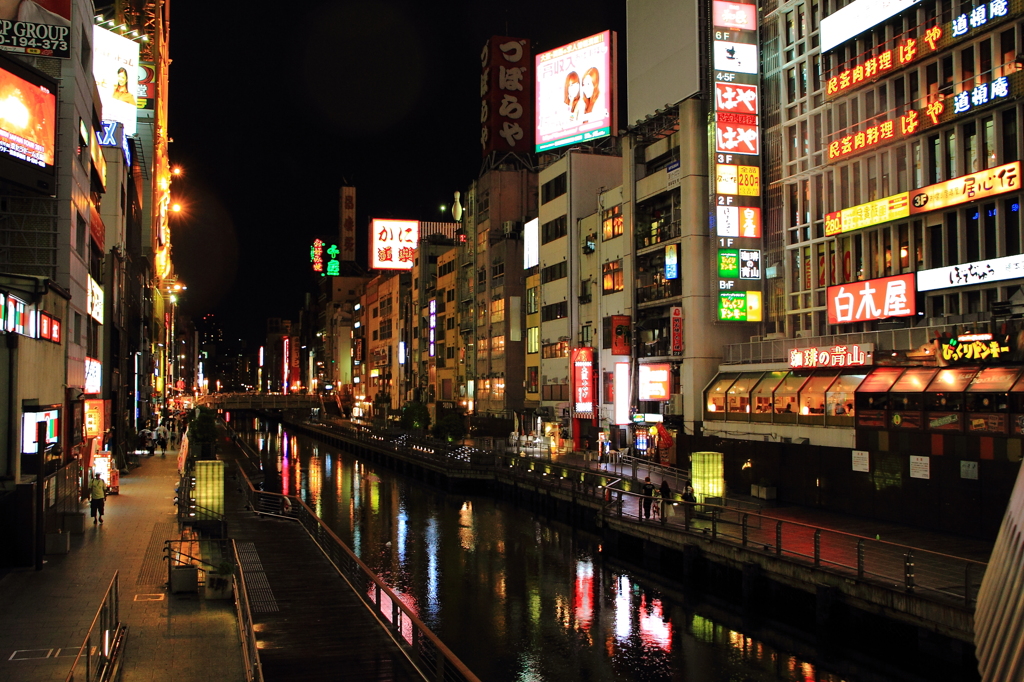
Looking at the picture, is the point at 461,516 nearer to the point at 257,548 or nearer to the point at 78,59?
the point at 257,548

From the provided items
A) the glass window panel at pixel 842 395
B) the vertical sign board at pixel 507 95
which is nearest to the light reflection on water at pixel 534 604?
the glass window panel at pixel 842 395

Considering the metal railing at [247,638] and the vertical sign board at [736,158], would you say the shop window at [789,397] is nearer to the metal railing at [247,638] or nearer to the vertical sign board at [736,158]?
the vertical sign board at [736,158]

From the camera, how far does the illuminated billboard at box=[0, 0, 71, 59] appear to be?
33.4 metres

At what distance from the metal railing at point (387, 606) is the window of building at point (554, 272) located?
35.3 m

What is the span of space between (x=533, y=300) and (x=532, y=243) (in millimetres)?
4706

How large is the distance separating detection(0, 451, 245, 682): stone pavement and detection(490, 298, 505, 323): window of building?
51.7 metres

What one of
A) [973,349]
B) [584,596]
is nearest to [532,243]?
[584,596]

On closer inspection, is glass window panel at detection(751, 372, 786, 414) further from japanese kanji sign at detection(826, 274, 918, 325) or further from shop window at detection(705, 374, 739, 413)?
japanese kanji sign at detection(826, 274, 918, 325)

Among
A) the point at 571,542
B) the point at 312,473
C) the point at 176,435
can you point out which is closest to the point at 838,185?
the point at 571,542

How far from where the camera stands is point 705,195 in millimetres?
46469

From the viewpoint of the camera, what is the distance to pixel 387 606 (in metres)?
25.6

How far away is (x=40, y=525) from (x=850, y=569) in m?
21.2

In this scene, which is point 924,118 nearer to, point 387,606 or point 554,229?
point 387,606

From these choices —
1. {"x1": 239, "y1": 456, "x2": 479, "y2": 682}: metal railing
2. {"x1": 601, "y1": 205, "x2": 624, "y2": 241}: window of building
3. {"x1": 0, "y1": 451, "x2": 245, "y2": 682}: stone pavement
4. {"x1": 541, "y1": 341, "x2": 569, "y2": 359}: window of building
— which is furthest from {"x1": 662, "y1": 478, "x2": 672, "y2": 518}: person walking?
{"x1": 541, "y1": 341, "x2": 569, "y2": 359}: window of building
